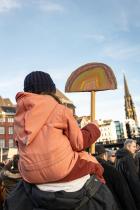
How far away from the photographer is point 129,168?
17.7ft

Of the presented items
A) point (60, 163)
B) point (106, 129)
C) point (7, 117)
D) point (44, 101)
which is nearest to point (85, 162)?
point (60, 163)

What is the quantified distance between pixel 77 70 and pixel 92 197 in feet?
6.56

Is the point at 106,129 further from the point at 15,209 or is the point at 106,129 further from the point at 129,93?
the point at 15,209

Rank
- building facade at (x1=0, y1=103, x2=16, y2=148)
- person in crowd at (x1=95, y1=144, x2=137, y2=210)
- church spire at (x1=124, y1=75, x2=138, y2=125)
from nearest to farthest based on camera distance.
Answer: person in crowd at (x1=95, y1=144, x2=137, y2=210)
building facade at (x1=0, y1=103, x2=16, y2=148)
church spire at (x1=124, y1=75, x2=138, y2=125)

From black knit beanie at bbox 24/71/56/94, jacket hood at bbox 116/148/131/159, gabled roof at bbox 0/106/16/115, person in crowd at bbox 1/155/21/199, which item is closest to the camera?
black knit beanie at bbox 24/71/56/94

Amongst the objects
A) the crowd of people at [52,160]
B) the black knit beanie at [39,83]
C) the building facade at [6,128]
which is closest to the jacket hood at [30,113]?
the crowd of people at [52,160]

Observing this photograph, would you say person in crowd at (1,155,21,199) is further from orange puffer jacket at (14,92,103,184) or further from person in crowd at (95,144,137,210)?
orange puffer jacket at (14,92,103,184)

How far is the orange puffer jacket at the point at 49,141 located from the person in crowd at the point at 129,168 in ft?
6.95

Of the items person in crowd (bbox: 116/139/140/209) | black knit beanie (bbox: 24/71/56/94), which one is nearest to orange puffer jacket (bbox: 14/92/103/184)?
black knit beanie (bbox: 24/71/56/94)

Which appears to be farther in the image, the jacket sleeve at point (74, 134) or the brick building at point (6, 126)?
the brick building at point (6, 126)

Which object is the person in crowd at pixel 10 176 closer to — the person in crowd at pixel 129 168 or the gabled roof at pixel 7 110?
the person in crowd at pixel 129 168

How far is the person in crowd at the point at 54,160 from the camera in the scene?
262 centimetres

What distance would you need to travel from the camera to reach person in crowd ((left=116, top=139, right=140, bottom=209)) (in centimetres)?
486

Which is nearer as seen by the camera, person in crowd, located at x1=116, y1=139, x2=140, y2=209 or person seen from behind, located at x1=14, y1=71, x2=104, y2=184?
person seen from behind, located at x1=14, y1=71, x2=104, y2=184
